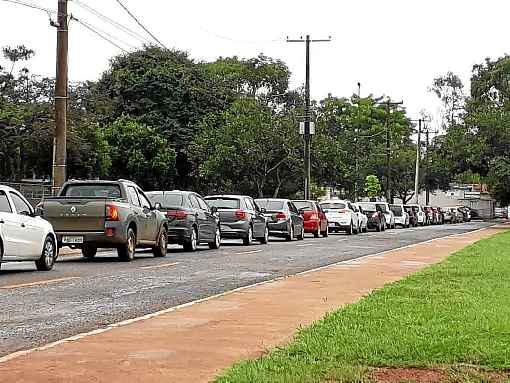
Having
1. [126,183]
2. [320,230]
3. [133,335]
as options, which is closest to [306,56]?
[320,230]

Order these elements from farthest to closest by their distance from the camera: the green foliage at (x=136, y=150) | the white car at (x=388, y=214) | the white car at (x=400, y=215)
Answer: the white car at (x=400, y=215) < the green foliage at (x=136, y=150) < the white car at (x=388, y=214)

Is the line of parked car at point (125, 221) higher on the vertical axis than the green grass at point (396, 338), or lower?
higher

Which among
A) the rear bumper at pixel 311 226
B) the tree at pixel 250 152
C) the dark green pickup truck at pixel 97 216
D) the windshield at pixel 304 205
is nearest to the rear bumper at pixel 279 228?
Answer: the rear bumper at pixel 311 226

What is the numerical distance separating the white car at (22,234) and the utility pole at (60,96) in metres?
7.26

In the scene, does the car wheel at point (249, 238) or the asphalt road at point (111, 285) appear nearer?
the asphalt road at point (111, 285)

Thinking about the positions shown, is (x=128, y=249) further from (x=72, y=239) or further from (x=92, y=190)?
(x=92, y=190)

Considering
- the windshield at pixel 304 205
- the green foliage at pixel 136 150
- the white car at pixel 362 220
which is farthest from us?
the green foliage at pixel 136 150

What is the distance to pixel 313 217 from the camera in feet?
125

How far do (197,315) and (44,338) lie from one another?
216cm

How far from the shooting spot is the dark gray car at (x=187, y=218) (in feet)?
79.7

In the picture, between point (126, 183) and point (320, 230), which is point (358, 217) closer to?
point (320, 230)

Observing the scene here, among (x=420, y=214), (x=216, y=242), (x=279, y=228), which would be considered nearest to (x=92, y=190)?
(x=216, y=242)

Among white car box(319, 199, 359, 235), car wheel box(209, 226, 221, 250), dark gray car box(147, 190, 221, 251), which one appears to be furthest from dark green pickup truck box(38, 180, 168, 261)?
white car box(319, 199, 359, 235)

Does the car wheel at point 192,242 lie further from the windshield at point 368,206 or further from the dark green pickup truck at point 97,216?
the windshield at point 368,206
